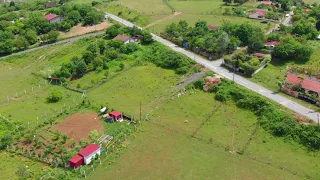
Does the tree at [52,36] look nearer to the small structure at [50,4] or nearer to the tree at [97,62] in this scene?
the tree at [97,62]

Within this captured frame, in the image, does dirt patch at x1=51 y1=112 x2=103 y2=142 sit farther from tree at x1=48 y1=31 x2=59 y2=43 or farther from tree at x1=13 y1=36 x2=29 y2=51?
tree at x1=48 y1=31 x2=59 y2=43

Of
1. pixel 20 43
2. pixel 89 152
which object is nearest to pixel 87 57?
pixel 20 43

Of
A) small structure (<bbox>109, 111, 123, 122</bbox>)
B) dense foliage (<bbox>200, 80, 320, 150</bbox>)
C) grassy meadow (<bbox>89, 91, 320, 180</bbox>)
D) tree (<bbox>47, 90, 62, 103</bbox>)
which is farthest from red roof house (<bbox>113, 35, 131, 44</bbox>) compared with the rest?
small structure (<bbox>109, 111, 123, 122</bbox>)

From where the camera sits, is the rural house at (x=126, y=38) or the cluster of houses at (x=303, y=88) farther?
the rural house at (x=126, y=38)

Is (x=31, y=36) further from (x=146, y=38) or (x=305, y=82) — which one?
(x=305, y=82)

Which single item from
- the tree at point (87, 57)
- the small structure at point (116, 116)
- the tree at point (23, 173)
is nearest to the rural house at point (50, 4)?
the tree at point (87, 57)

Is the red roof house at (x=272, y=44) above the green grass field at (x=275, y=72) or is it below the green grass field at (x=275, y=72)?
above

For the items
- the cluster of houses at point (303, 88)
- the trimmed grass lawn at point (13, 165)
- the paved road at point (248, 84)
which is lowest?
the trimmed grass lawn at point (13, 165)

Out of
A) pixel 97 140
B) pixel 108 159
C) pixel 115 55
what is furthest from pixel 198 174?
pixel 115 55
